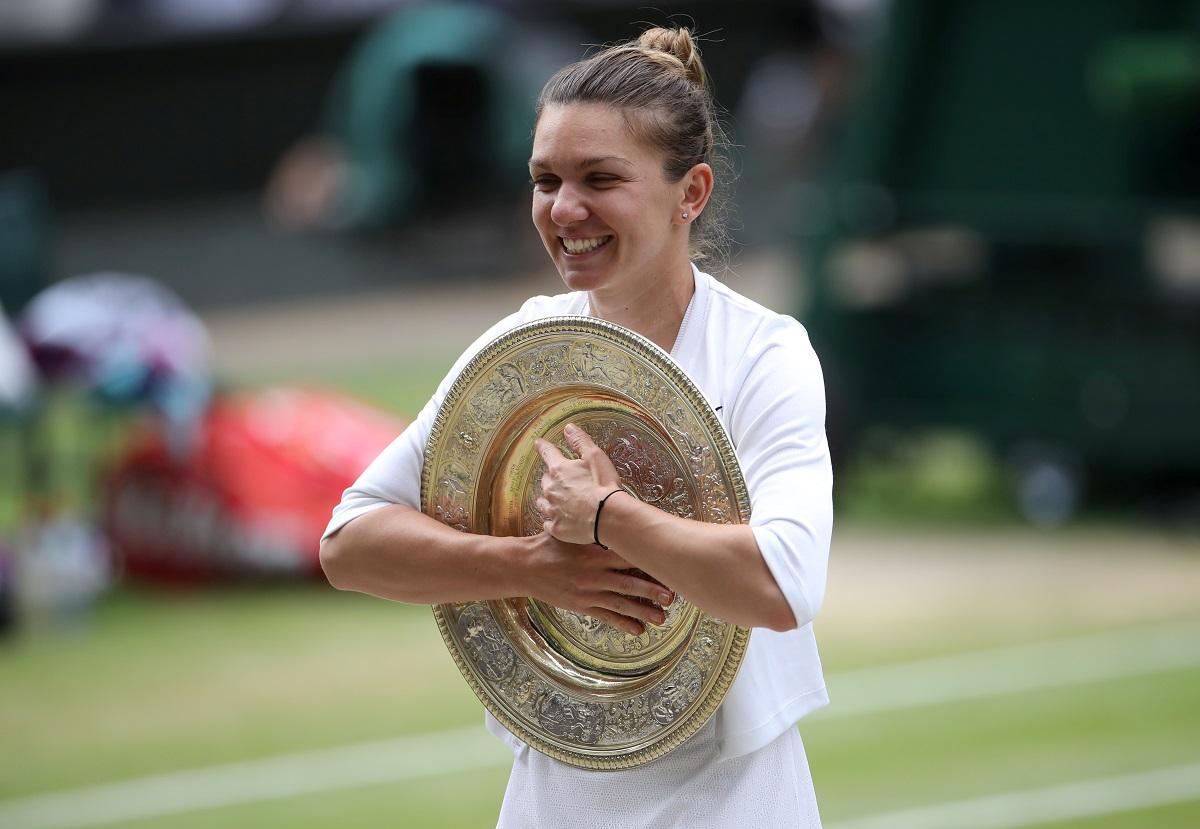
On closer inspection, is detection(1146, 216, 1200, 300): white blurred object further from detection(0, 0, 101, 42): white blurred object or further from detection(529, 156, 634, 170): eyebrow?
detection(0, 0, 101, 42): white blurred object

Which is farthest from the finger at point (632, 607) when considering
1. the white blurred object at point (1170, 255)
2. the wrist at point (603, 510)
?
the white blurred object at point (1170, 255)

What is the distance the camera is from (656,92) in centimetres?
217

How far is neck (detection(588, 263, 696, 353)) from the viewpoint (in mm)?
2230

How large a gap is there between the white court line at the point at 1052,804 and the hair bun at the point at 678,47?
3.27 metres

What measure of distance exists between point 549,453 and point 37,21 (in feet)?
45.3

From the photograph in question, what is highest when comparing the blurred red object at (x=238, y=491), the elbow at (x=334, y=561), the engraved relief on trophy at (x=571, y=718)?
the blurred red object at (x=238, y=491)

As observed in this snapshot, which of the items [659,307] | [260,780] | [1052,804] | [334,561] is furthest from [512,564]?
[260,780]

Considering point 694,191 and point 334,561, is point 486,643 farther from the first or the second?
point 694,191

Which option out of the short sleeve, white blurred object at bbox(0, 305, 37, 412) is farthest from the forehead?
white blurred object at bbox(0, 305, 37, 412)

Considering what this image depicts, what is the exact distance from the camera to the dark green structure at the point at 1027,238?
8.43 m

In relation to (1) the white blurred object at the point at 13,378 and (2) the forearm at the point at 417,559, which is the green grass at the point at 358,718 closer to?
(1) the white blurred object at the point at 13,378

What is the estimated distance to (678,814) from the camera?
217 centimetres

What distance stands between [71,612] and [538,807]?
220 inches

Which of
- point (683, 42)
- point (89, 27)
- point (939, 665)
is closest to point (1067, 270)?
point (939, 665)
